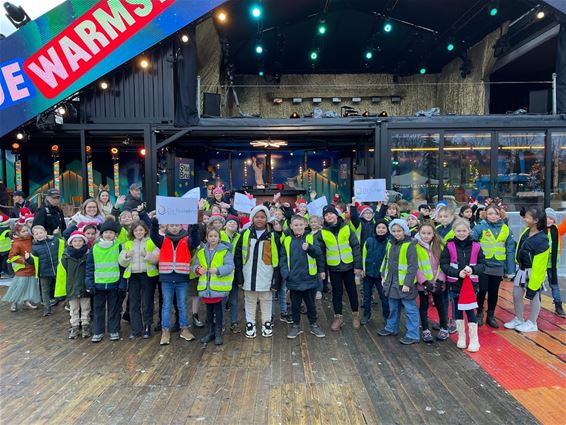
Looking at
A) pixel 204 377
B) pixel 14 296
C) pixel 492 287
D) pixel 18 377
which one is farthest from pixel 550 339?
pixel 14 296

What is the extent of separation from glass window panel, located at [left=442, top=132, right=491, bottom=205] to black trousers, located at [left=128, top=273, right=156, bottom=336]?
915cm

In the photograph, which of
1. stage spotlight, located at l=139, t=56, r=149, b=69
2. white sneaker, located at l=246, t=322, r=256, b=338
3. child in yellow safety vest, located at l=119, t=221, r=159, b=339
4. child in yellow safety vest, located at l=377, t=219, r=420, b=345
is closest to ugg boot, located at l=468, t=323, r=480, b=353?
child in yellow safety vest, located at l=377, t=219, r=420, b=345

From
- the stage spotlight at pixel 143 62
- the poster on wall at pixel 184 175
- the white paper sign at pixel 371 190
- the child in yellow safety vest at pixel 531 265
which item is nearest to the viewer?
the child in yellow safety vest at pixel 531 265

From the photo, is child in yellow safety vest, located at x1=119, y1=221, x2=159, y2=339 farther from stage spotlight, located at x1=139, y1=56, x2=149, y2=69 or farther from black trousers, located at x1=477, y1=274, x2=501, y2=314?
stage spotlight, located at x1=139, y1=56, x2=149, y2=69

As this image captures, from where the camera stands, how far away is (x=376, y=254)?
17.7 ft

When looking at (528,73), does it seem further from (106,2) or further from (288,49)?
(106,2)

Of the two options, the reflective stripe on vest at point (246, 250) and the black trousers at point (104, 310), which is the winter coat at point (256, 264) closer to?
the reflective stripe on vest at point (246, 250)

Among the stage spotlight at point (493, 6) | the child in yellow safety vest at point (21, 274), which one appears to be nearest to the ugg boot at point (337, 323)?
the child in yellow safety vest at point (21, 274)

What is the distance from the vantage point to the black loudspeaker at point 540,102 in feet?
37.9

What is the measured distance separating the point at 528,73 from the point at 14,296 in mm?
19708

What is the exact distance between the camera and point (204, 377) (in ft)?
13.0

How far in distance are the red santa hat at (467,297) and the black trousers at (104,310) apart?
4382 millimetres

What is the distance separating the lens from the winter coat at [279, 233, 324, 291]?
4.92 metres

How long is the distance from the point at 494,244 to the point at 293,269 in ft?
9.23
